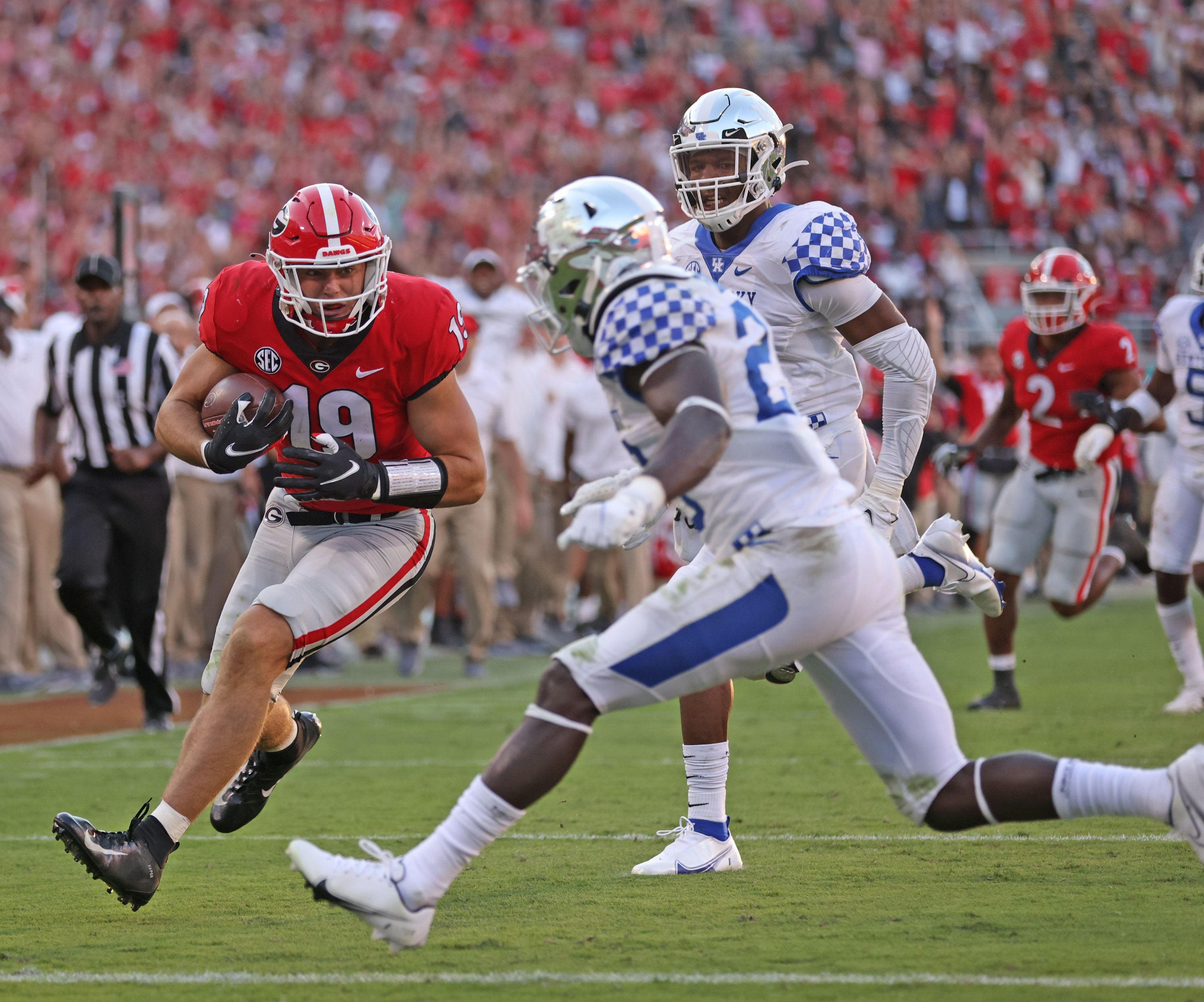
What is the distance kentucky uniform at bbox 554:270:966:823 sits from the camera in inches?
128

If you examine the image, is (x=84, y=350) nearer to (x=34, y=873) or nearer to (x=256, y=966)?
(x=34, y=873)

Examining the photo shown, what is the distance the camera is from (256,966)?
3398 mm

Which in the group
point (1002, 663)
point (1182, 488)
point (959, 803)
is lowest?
point (1002, 663)

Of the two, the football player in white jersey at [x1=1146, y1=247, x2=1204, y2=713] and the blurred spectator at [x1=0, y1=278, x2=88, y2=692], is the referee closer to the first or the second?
the blurred spectator at [x1=0, y1=278, x2=88, y2=692]

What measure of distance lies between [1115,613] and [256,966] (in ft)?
35.8

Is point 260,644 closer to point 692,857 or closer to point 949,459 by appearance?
point 692,857

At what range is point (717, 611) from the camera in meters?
3.26

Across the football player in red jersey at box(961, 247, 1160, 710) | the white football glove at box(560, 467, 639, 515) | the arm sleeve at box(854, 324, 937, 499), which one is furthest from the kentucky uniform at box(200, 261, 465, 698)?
the football player in red jersey at box(961, 247, 1160, 710)

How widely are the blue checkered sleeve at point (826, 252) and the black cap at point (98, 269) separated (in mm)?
4306

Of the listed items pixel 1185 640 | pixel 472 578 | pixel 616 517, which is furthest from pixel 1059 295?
pixel 616 517

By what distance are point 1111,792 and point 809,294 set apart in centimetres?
182

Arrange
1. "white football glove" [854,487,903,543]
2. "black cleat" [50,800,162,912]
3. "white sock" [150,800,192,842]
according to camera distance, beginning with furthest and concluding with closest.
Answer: "white football glove" [854,487,903,543] → "white sock" [150,800,192,842] → "black cleat" [50,800,162,912]

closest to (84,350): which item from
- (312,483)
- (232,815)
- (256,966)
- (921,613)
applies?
(232,815)

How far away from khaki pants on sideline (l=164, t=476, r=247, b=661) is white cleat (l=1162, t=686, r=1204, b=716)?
548 cm
